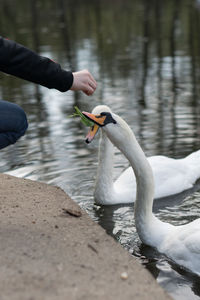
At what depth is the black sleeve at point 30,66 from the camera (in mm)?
4074

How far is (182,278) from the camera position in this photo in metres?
4.42

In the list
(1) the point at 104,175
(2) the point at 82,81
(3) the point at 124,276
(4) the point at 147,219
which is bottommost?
(1) the point at 104,175

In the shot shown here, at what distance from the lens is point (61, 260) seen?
376 cm

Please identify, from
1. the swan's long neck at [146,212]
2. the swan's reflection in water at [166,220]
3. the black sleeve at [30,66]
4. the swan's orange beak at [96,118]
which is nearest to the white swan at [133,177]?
the swan's reflection in water at [166,220]

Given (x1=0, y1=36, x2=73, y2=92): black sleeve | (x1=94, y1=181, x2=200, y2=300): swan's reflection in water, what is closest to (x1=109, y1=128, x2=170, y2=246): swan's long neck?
(x1=94, y1=181, x2=200, y2=300): swan's reflection in water

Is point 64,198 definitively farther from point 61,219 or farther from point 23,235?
point 23,235

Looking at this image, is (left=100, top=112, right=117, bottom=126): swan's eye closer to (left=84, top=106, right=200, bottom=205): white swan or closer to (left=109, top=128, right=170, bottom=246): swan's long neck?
(left=109, top=128, right=170, bottom=246): swan's long neck

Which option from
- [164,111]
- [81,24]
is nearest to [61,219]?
[164,111]

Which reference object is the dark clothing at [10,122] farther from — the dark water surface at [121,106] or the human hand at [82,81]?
the dark water surface at [121,106]

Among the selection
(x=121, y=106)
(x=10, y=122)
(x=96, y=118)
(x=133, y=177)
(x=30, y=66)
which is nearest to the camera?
(x=30, y=66)

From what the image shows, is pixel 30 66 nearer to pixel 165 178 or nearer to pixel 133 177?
pixel 133 177

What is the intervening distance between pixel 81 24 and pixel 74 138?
1752cm

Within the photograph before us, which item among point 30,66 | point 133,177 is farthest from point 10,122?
point 133,177

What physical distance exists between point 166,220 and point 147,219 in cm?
85
